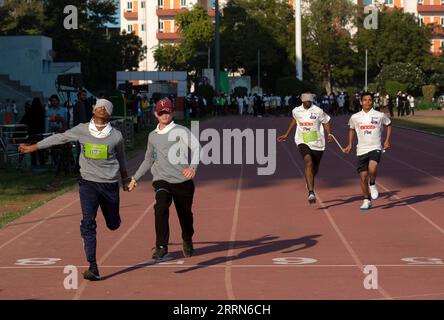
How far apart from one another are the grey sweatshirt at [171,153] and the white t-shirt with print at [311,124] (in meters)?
5.53

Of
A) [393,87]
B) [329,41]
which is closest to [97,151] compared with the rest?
[393,87]

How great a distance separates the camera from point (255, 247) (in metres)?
12.0

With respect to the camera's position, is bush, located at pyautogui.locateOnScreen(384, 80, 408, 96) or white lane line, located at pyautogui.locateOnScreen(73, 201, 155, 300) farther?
bush, located at pyautogui.locateOnScreen(384, 80, 408, 96)

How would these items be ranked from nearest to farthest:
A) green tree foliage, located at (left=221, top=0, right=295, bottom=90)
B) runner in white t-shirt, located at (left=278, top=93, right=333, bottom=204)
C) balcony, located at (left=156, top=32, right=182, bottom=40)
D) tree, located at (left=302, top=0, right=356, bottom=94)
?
1. runner in white t-shirt, located at (left=278, top=93, right=333, bottom=204)
2. green tree foliage, located at (left=221, top=0, right=295, bottom=90)
3. tree, located at (left=302, top=0, right=356, bottom=94)
4. balcony, located at (left=156, top=32, right=182, bottom=40)

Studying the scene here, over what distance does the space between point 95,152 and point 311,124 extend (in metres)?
6.58

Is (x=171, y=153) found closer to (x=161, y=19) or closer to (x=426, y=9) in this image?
(x=426, y=9)

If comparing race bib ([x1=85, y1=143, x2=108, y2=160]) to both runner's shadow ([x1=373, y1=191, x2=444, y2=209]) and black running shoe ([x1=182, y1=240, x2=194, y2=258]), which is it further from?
runner's shadow ([x1=373, y1=191, x2=444, y2=209])

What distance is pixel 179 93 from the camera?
71.2m

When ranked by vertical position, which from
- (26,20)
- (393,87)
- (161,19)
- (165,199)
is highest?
(161,19)

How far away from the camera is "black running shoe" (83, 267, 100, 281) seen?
9727 millimetres

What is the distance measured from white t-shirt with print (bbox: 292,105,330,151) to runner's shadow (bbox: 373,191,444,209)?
54.1 inches

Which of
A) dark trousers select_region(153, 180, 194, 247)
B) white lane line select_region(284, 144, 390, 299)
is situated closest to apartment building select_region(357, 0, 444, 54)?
white lane line select_region(284, 144, 390, 299)

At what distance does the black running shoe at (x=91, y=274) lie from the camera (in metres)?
9.73

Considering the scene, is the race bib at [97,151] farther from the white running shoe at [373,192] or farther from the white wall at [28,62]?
the white wall at [28,62]
